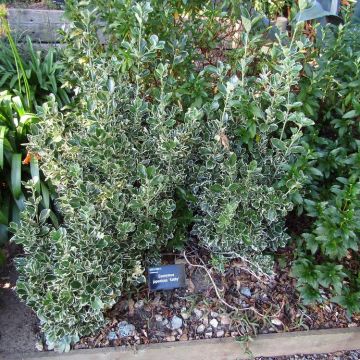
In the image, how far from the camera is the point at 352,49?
2680 millimetres

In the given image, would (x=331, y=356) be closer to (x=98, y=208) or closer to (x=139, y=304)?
(x=139, y=304)

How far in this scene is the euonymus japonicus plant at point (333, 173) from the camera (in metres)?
2.26

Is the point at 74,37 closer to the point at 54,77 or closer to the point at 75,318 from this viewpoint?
the point at 54,77

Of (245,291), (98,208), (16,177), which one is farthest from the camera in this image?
(16,177)

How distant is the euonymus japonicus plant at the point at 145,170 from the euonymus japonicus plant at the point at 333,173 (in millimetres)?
183

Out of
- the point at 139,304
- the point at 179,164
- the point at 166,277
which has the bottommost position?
the point at 139,304

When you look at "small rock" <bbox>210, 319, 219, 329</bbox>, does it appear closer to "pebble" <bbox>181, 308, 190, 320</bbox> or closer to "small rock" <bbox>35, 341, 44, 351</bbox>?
"pebble" <bbox>181, 308, 190, 320</bbox>

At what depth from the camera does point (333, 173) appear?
2.71 m

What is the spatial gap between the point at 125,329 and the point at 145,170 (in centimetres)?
85

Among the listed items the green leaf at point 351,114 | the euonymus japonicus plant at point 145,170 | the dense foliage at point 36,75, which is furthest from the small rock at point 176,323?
the dense foliage at point 36,75

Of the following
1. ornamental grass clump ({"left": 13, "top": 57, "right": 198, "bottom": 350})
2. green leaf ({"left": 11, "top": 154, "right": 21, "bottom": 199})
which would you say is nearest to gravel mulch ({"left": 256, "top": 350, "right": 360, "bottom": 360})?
ornamental grass clump ({"left": 13, "top": 57, "right": 198, "bottom": 350})

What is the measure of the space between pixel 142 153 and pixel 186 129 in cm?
29

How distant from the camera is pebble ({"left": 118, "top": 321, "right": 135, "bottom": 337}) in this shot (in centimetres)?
233

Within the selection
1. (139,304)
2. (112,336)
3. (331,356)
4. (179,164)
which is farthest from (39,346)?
(331,356)
